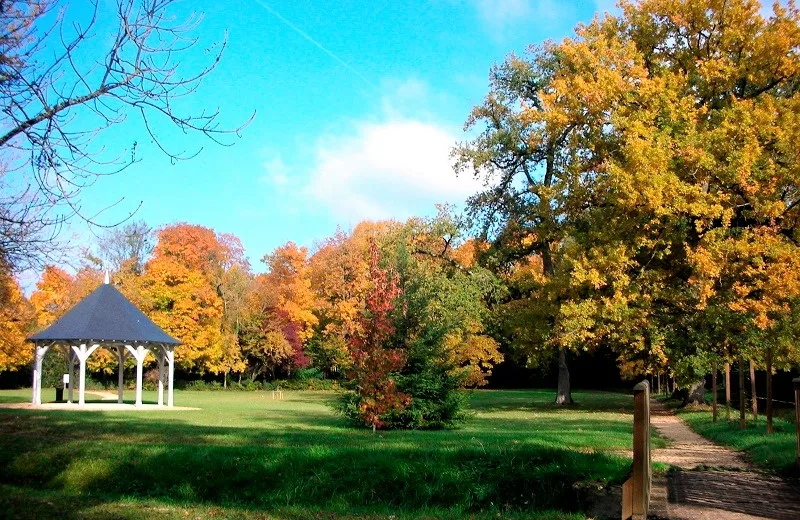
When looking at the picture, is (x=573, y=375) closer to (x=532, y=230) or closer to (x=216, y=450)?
(x=532, y=230)

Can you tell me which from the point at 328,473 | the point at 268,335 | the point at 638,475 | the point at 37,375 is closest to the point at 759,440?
the point at 328,473

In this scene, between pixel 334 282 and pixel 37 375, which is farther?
pixel 334 282

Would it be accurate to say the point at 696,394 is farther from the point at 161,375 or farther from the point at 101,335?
the point at 101,335

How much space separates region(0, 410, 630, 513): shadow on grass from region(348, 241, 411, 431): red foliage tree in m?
5.50

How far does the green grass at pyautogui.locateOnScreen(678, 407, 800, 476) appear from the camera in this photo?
11.4 m

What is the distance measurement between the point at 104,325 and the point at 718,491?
28171 millimetres

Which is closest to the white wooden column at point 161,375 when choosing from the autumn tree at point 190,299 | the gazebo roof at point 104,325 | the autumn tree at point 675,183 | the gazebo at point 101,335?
the gazebo at point 101,335

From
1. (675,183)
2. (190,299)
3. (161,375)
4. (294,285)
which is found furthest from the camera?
(294,285)

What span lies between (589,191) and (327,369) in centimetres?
3991

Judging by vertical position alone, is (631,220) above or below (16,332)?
above

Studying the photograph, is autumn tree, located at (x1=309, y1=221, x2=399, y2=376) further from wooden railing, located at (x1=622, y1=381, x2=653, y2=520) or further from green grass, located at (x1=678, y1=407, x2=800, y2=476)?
wooden railing, located at (x1=622, y1=381, x2=653, y2=520)

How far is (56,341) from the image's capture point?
31.5 meters

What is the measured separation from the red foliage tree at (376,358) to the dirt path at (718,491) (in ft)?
20.6

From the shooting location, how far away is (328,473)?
1071cm
